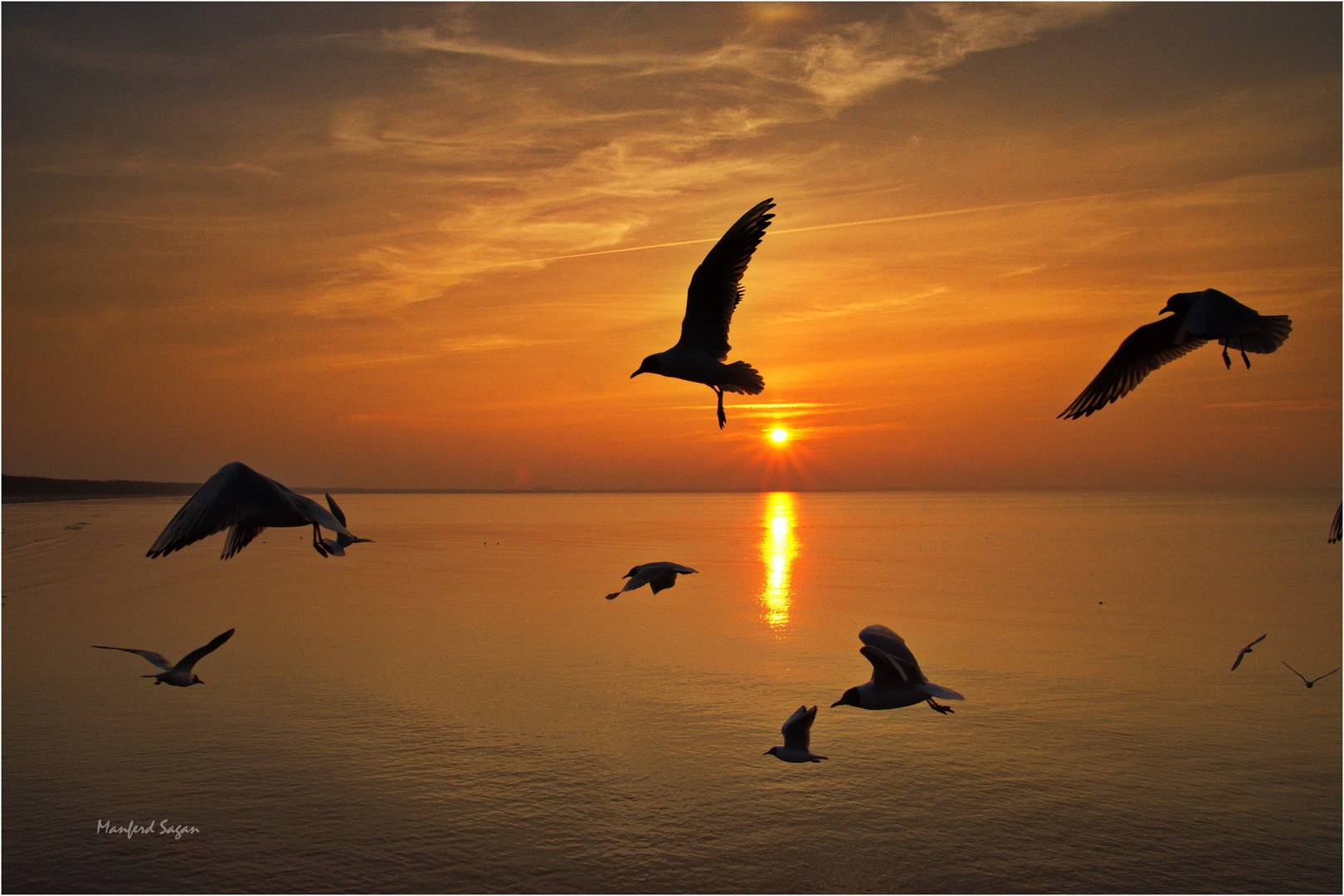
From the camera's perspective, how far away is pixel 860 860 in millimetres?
11328

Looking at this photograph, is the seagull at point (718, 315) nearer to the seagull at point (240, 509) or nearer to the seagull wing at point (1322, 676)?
the seagull at point (240, 509)

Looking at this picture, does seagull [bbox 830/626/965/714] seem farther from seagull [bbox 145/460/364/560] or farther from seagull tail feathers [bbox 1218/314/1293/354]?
seagull [bbox 145/460/364/560]

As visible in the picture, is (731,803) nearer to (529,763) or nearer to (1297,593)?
(529,763)

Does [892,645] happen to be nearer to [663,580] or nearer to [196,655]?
[663,580]

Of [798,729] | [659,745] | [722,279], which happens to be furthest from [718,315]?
[659,745]

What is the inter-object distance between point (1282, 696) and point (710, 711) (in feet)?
36.0

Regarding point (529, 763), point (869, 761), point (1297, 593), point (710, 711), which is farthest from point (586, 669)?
point (1297, 593)

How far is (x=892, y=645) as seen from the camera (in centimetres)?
972

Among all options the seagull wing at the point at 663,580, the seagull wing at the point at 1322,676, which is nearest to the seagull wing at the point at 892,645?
the seagull wing at the point at 663,580

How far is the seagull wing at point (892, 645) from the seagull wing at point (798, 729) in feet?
4.06

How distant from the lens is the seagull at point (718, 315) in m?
10.8
